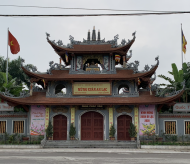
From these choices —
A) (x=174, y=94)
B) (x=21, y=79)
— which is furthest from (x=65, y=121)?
(x=21, y=79)

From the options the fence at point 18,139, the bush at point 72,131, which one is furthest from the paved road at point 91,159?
the bush at point 72,131

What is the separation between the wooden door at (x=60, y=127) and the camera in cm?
2467

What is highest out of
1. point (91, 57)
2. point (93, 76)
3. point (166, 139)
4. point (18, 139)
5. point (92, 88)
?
point (91, 57)

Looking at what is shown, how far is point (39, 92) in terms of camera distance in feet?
85.3

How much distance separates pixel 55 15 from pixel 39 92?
55.5ft

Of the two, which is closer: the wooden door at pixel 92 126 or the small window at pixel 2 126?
the wooden door at pixel 92 126

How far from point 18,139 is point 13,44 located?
12.5 metres

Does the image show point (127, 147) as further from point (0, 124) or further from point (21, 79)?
point (21, 79)

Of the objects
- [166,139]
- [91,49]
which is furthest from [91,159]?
[91,49]

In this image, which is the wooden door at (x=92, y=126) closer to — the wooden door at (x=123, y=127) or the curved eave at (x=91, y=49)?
the wooden door at (x=123, y=127)

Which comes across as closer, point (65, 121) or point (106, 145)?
point (106, 145)

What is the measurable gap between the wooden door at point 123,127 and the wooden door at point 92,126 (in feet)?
5.56

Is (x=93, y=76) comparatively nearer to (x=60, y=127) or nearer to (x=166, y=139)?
(x=60, y=127)

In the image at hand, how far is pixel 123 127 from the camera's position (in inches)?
965
